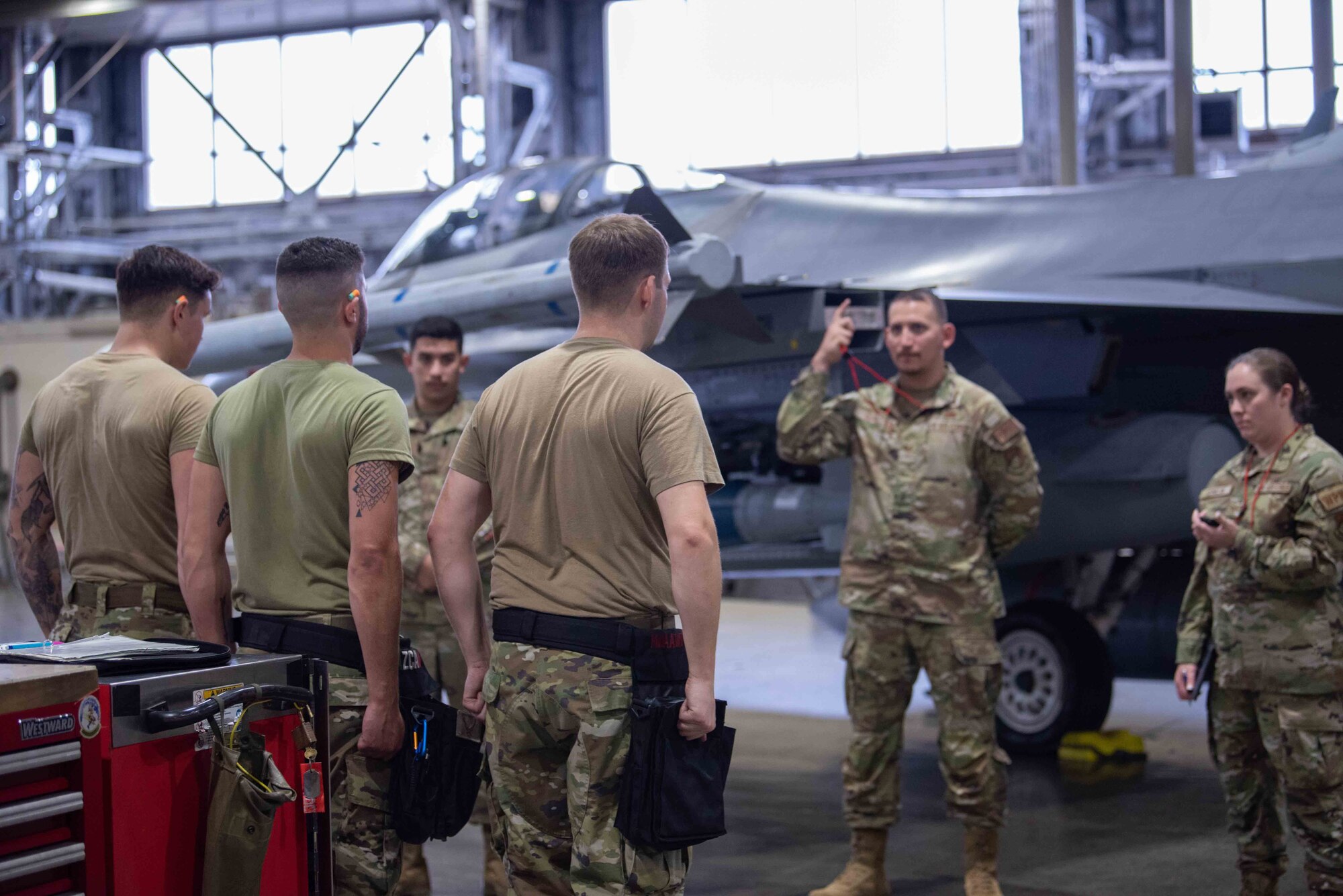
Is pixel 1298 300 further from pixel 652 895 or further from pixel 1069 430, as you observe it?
pixel 652 895

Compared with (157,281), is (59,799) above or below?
below

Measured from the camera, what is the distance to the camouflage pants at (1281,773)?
163 inches

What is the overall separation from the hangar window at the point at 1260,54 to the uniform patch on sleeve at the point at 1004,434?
17.2 meters

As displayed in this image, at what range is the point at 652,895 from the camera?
280cm

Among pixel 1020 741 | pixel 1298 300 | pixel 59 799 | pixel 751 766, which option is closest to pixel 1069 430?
pixel 1298 300

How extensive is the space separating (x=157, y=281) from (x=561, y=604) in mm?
1832

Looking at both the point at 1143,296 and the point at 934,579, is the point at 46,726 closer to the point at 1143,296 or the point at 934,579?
the point at 934,579

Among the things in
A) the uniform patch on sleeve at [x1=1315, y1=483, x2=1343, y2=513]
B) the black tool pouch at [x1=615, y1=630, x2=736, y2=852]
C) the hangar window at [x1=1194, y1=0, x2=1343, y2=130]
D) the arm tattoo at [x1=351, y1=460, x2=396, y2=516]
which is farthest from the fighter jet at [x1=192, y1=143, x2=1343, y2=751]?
the hangar window at [x1=1194, y1=0, x2=1343, y2=130]

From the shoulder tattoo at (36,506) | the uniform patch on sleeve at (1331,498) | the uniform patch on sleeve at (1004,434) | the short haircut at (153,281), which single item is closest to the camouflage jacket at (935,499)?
the uniform patch on sleeve at (1004,434)

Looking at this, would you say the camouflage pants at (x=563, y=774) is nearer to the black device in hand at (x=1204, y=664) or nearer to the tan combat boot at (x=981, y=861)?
the tan combat boot at (x=981, y=861)

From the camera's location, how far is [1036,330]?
707 cm

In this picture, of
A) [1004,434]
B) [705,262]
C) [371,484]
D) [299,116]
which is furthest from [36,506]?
[299,116]

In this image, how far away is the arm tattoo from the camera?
10.3ft

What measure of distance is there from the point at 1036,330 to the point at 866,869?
3.41 metres
